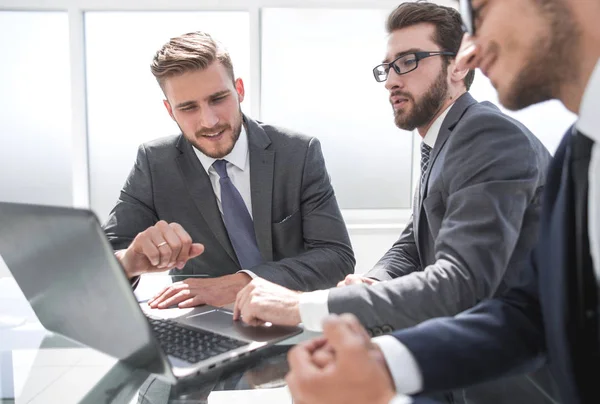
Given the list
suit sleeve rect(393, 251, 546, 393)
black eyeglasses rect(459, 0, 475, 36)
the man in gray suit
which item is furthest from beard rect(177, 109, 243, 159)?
suit sleeve rect(393, 251, 546, 393)

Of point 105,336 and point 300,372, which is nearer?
point 300,372

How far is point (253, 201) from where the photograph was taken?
79.9 inches

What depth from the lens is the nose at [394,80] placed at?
1.87 meters

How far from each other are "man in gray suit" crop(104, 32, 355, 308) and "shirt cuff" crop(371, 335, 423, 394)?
105 centimetres

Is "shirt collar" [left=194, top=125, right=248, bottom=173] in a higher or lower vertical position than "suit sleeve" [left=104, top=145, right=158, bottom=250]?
higher

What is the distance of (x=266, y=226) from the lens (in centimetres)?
202

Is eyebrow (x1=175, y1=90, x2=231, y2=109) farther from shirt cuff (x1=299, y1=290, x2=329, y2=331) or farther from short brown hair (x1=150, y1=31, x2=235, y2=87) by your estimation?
shirt cuff (x1=299, y1=290, x2=329, y2=331)

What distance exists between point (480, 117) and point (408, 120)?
1.68 ft

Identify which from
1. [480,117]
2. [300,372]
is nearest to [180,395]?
[300,372]

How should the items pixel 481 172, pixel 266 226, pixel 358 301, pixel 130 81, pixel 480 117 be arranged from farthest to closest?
pixel 130 81
pixel 266 226
pixel 480 117
pixel 481 172
pixel 358 301

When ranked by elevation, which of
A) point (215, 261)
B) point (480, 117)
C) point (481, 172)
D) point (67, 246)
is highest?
point (480, 117)

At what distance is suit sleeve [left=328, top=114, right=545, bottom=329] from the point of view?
1149 mm

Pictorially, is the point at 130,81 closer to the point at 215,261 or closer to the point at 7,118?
the point at 7,118

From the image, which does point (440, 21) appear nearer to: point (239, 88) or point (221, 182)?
point (239, 88)
